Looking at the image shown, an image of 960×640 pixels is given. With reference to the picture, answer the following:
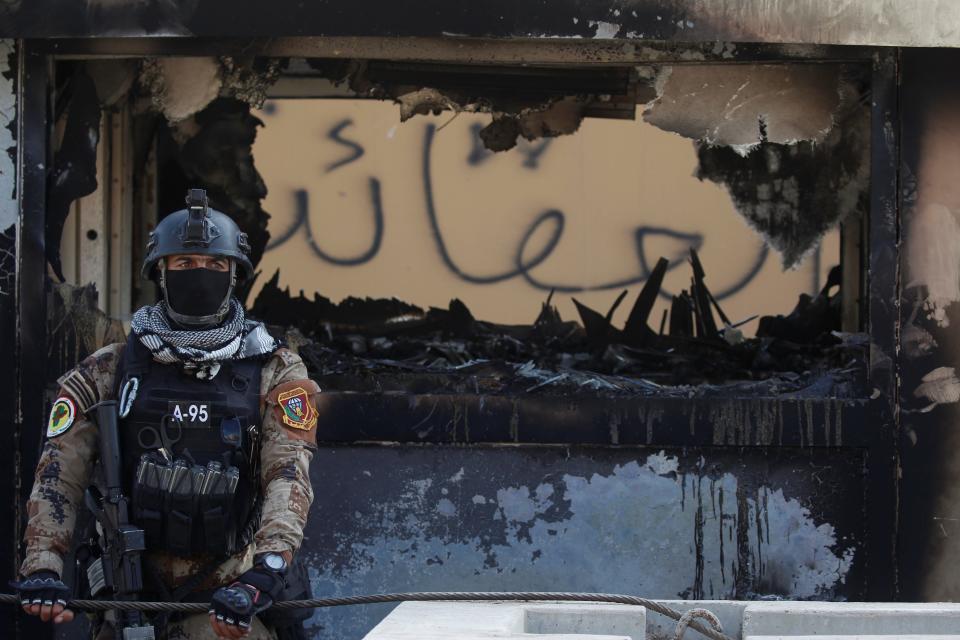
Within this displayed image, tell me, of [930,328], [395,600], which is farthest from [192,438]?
[930,328]

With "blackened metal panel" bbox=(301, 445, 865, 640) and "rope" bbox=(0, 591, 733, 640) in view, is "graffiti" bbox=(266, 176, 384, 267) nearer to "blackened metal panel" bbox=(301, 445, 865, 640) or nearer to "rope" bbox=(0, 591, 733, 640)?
"blackened metal panel" bbox=(301, 445, 865, 640)

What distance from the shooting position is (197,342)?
339 cm

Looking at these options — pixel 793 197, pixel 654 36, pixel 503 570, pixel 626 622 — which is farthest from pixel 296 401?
pixel 793 197

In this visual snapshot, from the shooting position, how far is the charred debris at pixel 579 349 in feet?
15.6

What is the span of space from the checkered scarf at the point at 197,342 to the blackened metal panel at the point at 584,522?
1257 mm

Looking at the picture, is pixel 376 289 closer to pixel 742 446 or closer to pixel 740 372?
pixel 740 372

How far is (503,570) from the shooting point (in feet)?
15.4

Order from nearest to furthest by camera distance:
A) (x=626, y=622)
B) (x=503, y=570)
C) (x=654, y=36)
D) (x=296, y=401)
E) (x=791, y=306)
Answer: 1. (x=626, y=622)
2. (x=296, y=401)
3. (x=654, y=36)
4. (x=503, y=570)
5. (x=791, y=306)

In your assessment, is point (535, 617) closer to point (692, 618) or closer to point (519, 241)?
point (692, 618)

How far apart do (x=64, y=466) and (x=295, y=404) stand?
0.60 meters

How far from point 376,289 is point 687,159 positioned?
1.92 metres

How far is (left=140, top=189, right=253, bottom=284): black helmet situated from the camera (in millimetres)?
3408

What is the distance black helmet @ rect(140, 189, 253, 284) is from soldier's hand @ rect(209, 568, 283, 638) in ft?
2.73

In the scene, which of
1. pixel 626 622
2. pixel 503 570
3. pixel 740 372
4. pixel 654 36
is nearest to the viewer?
pixel 626 622
